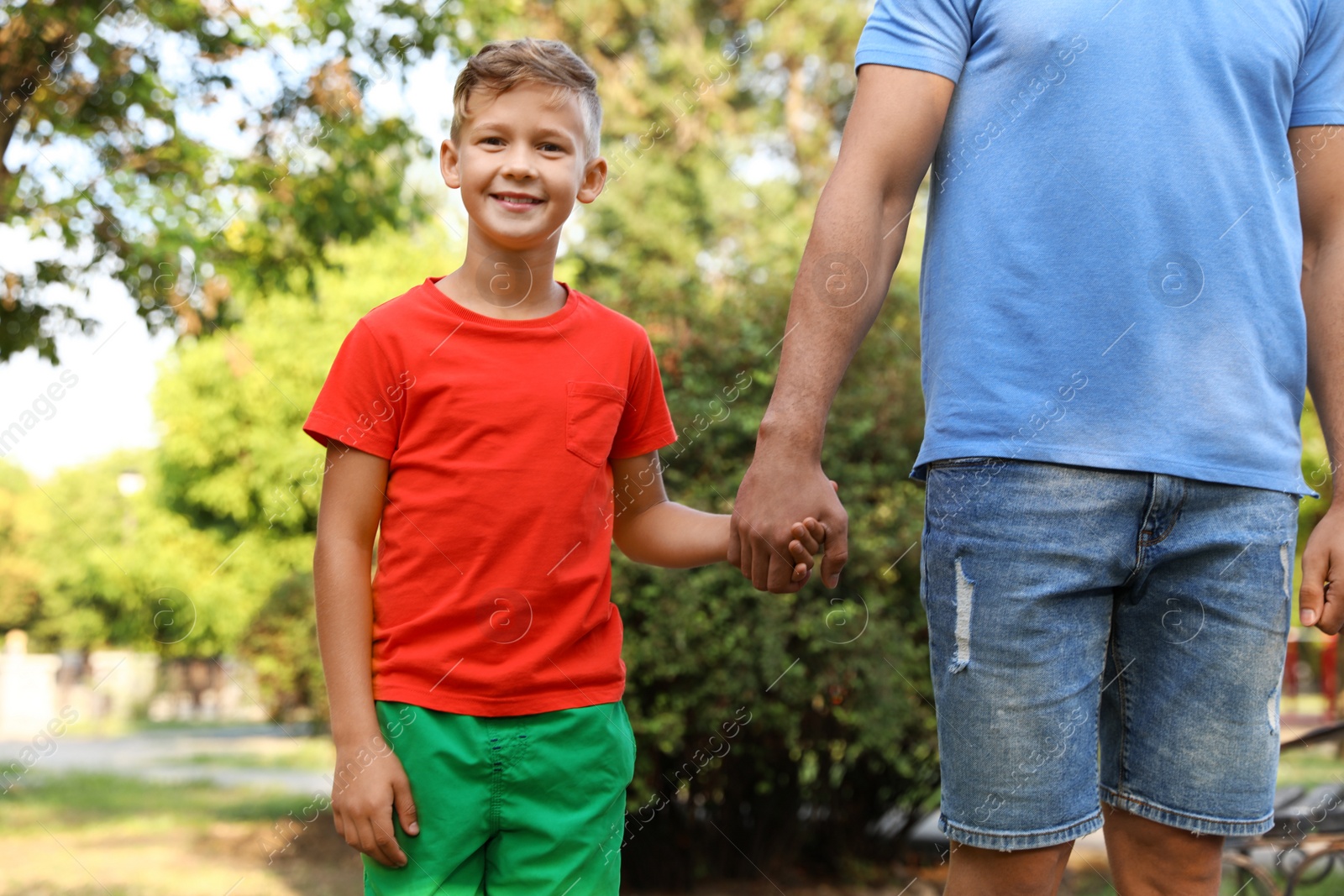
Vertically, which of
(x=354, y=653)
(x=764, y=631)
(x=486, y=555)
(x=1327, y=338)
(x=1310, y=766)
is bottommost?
(x=1310, y=766)

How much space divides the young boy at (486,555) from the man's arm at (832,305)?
0.19ft

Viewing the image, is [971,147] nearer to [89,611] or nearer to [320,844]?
[320,844]

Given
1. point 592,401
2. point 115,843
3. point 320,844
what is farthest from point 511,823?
point 115,843

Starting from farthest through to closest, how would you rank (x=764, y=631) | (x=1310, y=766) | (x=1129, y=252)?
(x=1310, y=766) < (x=764, y=631) < (x=1129, y=252)

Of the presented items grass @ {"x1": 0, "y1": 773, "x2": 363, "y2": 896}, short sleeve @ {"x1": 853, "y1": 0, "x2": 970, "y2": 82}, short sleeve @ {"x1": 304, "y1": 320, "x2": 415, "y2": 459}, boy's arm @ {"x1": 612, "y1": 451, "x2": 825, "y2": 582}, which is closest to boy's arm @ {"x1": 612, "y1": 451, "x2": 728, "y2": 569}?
boy's arm @ {"x1": 612, "y1": 451, "x2": 825, "y2": 582}

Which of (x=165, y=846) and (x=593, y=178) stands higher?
(x=593, y=178)

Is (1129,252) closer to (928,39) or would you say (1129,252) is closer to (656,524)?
(928,39)

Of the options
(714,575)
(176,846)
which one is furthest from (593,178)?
(176,846)

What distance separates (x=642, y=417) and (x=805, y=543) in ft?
1.19

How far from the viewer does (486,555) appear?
1.66 metres

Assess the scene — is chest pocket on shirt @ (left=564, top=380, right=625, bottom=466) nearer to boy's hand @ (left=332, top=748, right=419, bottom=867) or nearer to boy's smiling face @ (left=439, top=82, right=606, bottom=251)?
boy's smiling face @ (left=439, top=82, right=606, bottom=251)

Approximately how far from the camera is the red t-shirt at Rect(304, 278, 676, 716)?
64.9 inches

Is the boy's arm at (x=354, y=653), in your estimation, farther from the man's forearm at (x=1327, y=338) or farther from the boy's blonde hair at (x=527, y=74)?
the man's forearm at (x=1327, y=338)

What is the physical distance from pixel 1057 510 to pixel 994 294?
1.00ft
